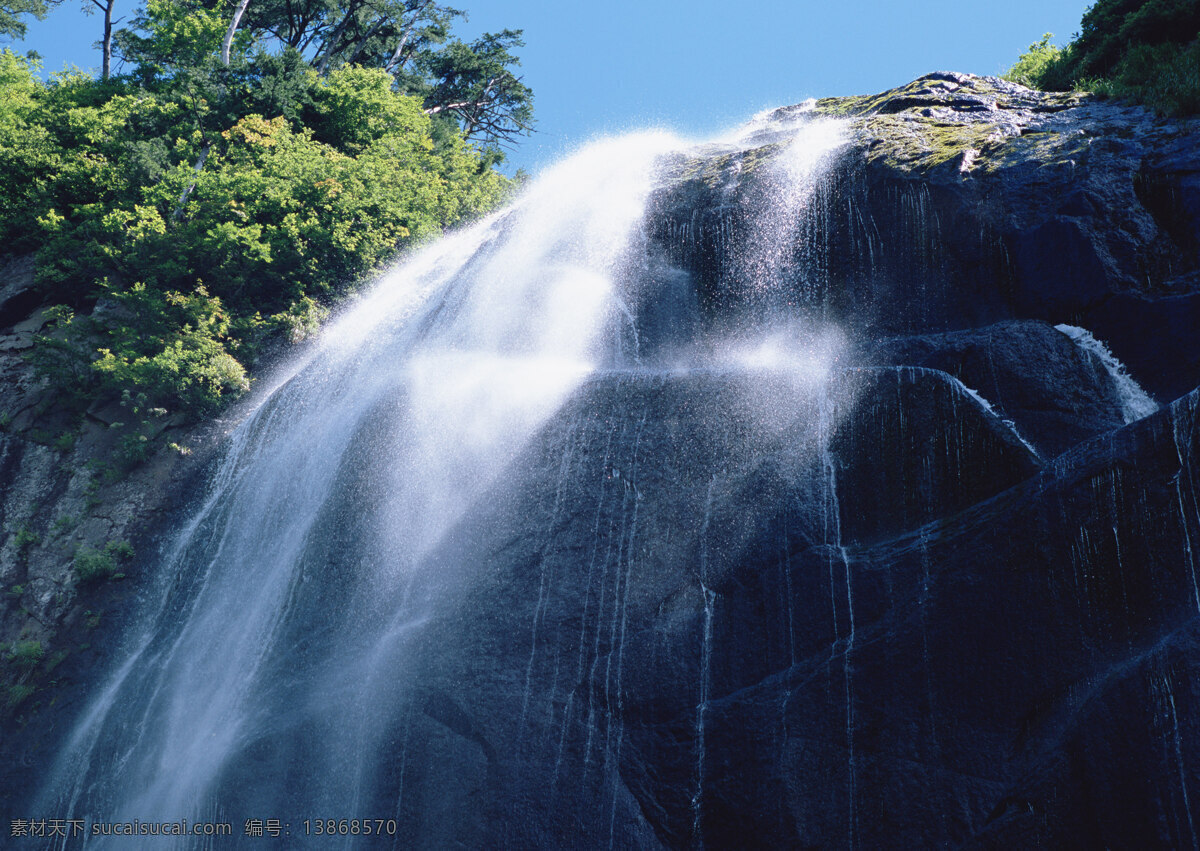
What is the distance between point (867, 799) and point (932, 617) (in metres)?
1.83

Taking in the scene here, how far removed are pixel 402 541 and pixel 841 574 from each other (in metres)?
6.06

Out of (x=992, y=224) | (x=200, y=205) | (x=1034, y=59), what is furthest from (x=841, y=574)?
(x=1034, y=59)

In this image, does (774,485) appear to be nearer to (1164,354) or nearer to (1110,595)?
(1110,595)

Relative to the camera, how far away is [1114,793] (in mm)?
6203

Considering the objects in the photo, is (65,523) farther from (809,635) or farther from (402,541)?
(809,635)

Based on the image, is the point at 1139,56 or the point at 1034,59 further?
the point at 1034,59

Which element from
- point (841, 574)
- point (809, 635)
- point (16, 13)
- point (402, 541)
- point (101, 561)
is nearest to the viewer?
point (809, 635)

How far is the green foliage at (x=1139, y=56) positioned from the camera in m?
12.6

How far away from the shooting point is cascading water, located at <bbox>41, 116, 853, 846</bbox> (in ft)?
31.3

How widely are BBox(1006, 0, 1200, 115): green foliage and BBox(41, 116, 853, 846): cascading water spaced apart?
508 cm

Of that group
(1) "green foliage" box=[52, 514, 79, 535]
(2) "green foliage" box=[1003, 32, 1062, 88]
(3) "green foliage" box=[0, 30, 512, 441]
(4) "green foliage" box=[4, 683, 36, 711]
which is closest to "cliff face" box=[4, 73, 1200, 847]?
(4) "green foliage" box=[4, 683, 36, 711]

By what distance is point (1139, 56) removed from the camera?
1552 cm

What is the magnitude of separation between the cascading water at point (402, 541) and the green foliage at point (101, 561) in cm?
108

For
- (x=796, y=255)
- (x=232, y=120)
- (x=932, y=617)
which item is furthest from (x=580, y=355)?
(x=232, y=120)
